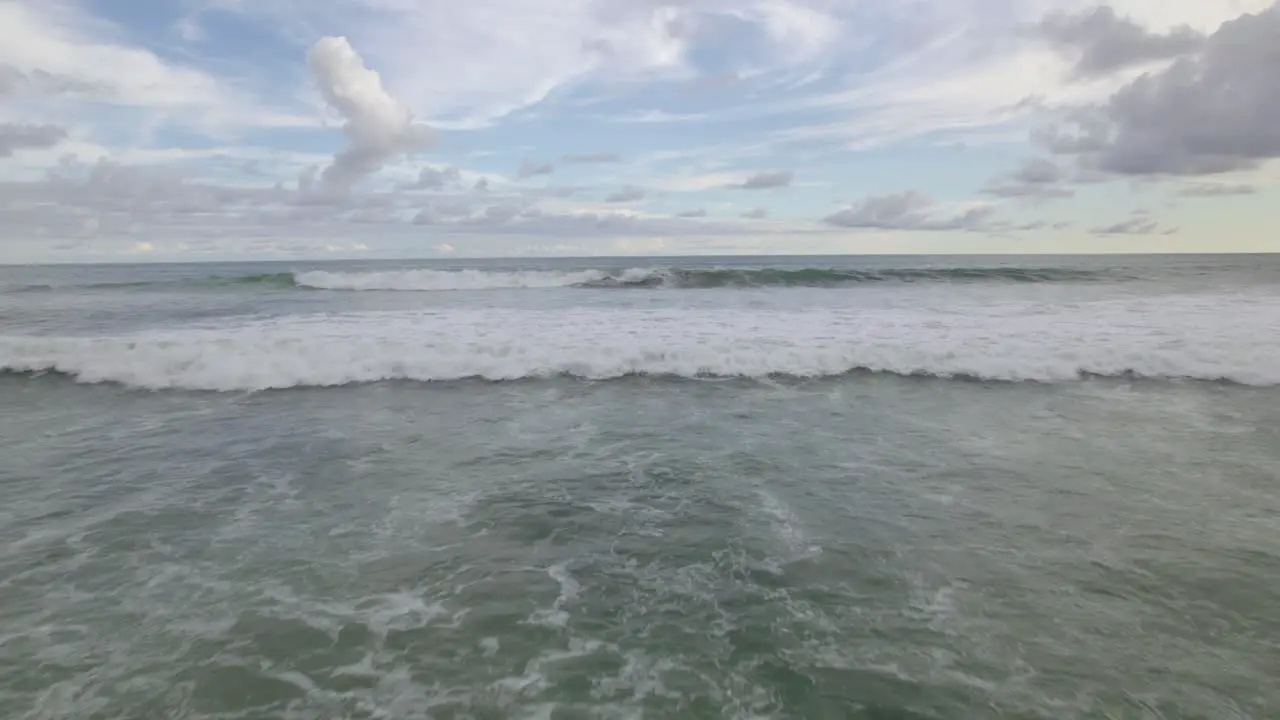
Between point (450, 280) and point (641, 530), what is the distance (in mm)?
37437

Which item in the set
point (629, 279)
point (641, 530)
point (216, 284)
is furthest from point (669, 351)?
point (216, 284)

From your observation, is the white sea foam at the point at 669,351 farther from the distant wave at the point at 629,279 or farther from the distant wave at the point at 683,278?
the distant wave at the point at 683,278

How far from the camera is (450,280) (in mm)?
41781

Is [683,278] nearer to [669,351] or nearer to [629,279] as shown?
[629,279]

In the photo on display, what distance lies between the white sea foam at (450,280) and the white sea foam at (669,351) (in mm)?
19431

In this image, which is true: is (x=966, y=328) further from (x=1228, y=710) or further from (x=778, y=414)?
(x=1228, y=710)

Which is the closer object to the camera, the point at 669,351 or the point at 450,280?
the point at 669,351

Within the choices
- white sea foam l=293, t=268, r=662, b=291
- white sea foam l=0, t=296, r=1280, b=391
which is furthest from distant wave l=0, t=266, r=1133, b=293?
white sea foam l=0, t=296, r=1280, b=391

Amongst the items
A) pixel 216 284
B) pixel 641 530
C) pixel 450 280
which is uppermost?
pixel 450 280

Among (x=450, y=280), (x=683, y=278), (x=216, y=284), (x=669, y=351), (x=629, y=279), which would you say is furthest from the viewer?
(x=450, y=280)

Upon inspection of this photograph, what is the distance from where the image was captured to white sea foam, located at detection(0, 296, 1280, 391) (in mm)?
14289

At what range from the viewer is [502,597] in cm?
567

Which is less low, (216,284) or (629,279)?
(629,279)

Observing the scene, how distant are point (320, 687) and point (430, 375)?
10.3m
